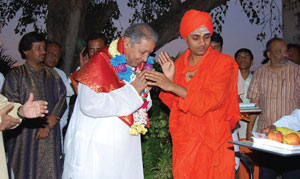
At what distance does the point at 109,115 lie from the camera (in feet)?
9.37

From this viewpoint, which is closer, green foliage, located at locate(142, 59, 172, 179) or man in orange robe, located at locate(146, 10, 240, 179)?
man in orange robe, located at locate(146, 10, 240, 179)

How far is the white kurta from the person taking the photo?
9.26ft

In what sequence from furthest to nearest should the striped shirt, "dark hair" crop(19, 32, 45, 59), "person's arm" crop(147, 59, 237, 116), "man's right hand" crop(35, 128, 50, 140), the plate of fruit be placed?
1. the striped shirt
2. "dark hair" crop(19, 32, 45, 59)
3. "man's right hand" crop(35, 128, 50, 140)
4. "person's arm" crop(147, 59, 237, 116)
5. the plate of fruit

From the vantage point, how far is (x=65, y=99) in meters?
4.80

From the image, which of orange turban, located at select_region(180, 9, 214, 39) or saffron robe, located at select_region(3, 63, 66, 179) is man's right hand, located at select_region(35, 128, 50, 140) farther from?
orange turban, located at select_region(180, 9, 214, 39)

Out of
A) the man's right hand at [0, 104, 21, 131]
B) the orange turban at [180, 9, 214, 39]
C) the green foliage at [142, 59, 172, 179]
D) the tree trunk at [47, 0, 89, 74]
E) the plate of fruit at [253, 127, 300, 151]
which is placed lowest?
the green foliage at [142, 59, 172, 179]

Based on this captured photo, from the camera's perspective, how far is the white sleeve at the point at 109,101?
2.79 metres

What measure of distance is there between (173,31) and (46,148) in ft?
16.3

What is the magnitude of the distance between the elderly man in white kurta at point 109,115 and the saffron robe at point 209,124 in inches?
19.8

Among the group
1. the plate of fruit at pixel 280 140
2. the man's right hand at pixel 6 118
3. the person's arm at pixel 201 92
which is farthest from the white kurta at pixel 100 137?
the plate of fruit at pixel 280 140

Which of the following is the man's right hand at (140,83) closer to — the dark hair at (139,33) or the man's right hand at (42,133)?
the dark hair at (139,33)

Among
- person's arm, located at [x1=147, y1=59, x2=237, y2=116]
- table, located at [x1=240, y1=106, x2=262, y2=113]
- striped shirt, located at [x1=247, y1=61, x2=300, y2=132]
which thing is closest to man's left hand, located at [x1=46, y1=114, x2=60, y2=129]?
person's arm, located at [x1=147, y1=59, x2=237, y2=116]

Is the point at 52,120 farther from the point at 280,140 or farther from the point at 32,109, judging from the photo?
the point at 280,140

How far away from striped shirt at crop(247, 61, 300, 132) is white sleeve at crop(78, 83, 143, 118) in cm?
255
